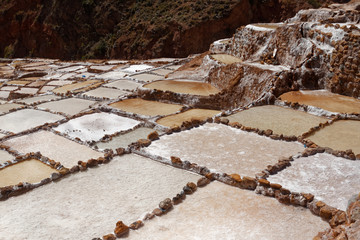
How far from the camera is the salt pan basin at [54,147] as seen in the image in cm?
835

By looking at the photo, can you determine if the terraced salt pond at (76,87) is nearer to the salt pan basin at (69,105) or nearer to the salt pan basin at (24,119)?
the salt pan basin at (69,105)

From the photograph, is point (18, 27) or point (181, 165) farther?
point (18, 27)

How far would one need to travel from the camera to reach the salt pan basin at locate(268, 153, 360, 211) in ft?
18.2

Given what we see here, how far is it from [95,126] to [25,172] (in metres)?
3.24

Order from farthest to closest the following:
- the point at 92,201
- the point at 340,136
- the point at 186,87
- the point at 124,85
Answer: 1. the point at 124,85
2. the point at 186,87
3. the point at 340,136
4. the point at 92,201

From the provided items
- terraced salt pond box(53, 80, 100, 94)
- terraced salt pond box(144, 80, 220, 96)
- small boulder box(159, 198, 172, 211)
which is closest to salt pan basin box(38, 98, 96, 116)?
terraced salt pond box(53, 80, 100, 94)

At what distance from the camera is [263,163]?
6.72 m

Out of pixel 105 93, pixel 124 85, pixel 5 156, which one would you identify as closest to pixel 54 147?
pixel 5 156

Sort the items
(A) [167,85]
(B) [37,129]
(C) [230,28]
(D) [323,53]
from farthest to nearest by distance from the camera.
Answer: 1. (C) [230,28]
2. (A) [167,85]
3. (D) [323,53]
4. (B) [37,129]

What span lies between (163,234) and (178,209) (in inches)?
24.5

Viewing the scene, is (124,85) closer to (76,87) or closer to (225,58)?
(76,87)

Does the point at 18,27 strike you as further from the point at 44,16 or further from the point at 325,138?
the point at 325,138

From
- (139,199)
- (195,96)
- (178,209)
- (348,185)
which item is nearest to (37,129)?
(195,96)

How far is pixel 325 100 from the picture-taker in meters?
10.3
